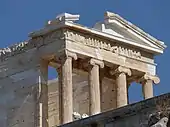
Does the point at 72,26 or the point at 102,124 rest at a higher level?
the point at 72,26

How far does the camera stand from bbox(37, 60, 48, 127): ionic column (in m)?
46.0

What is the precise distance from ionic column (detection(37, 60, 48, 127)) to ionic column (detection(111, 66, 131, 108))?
4.65 m

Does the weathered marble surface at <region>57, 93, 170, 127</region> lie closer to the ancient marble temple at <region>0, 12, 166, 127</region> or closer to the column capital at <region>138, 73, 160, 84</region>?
the ancient marble temple at <region>0, 12, 166, 127</region>

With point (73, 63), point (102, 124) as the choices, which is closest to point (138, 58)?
point (73, 63)

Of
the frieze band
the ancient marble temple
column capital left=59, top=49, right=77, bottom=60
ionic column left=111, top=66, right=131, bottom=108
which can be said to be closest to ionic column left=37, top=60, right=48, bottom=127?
the ancient marble temple

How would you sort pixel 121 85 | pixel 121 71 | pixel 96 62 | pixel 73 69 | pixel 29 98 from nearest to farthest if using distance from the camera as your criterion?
pixel 29 98, pixel 96 62, pixel 121 85, pixel 121 71, pixel 73 69

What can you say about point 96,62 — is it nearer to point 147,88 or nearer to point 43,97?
point 43,97

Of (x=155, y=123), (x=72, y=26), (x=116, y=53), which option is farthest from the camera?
(x=116, y=53)

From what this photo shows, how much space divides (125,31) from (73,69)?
402cm

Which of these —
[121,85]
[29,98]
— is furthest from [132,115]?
[121,85]

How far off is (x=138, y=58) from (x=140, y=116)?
23.8m

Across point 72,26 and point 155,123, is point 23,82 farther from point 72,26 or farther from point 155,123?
point 155,123

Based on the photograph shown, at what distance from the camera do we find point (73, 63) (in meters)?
48.1

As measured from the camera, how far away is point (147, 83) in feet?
166
